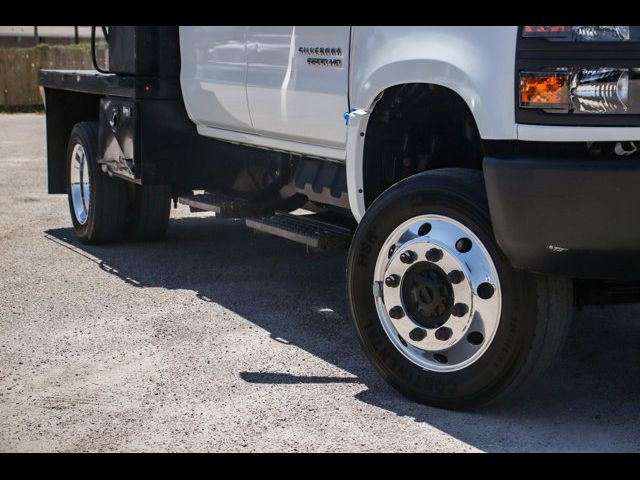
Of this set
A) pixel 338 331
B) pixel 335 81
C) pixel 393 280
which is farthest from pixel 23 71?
pixel 393 280

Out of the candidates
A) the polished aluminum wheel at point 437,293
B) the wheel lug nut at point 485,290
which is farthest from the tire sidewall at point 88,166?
the wheel lug nut at point 485,290

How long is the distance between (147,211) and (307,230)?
2.42 meters

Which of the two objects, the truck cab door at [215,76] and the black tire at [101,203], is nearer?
the truck cab door at [215,76]

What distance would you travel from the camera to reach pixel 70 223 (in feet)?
29.7

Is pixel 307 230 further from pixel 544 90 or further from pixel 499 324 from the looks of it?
pixel 544 90

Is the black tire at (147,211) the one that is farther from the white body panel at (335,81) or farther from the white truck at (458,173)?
the white truck at (458,173)

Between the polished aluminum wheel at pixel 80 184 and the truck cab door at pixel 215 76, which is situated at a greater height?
the truck cab door at pixel 215 76

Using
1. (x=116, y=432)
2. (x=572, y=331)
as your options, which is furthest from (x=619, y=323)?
(x=116, y=432)

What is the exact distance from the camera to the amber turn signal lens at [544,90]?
12.9ft

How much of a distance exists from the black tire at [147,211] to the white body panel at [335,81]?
3.73 ft

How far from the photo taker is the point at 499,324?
4.17m

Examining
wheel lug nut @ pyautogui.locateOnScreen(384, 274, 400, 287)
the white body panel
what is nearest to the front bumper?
the white body panel

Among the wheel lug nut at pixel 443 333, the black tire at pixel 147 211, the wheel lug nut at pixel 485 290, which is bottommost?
the black tire at pixel 147 211
